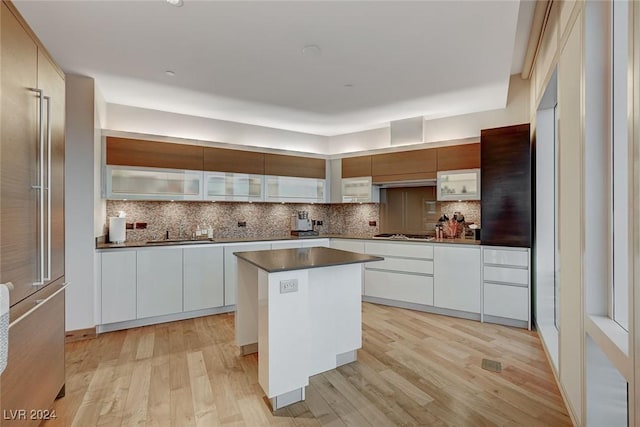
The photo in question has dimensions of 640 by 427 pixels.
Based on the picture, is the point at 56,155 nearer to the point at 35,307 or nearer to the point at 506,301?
the point at 35,307

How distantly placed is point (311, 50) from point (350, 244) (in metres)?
2.89

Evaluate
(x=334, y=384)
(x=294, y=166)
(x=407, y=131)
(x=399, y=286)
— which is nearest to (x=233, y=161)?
(x=294, y=166)

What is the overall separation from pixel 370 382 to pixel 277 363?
81cm

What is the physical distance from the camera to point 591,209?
1.66 m

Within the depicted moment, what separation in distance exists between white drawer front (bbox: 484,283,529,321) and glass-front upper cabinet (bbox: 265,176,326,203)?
2.88 meters

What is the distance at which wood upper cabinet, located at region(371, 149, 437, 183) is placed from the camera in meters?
4.51

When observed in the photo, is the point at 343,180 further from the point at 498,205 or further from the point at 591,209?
the point at 591,209

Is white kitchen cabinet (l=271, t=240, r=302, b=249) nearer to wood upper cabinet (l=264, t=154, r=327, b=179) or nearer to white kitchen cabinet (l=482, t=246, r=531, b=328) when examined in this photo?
wood upper cabinet (l=264, t=154, r=327, b=179)

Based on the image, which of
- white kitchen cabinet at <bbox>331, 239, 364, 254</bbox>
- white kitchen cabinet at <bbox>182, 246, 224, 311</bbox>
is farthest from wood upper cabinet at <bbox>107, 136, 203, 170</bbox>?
white kitchen cabinet at <bbox>331, 239, 364, 254</bbox>

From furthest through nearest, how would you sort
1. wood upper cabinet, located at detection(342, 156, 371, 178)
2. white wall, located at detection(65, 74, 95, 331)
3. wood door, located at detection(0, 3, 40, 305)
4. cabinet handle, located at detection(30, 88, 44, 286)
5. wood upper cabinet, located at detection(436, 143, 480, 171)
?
wood upper cabinet, located at detection(342, 156, 371, 178), wood upper cabinet, located at detection(436, 143, 480, 171), white wall, located at detection(65, 74, 95, 331), cabinet handle, located at detection(30, 88, 44, 286), wood door, located at detection(0, 3, 40, 305)

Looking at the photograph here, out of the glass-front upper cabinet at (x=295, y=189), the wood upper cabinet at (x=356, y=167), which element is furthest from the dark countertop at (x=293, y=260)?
the wood upper cabinet at (x=356, y=167)

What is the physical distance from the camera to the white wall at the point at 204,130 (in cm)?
416

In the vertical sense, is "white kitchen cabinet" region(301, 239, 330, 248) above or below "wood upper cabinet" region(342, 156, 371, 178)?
below

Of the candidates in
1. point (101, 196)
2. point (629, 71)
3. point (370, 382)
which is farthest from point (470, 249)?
point (101, 196)
